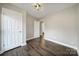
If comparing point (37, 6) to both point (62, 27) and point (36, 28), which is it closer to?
point (36, 28)

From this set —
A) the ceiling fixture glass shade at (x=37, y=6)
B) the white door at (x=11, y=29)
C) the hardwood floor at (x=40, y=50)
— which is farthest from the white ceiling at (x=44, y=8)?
the hardwood floor at (x=40, y=50)

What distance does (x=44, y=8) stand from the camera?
1.64 meters

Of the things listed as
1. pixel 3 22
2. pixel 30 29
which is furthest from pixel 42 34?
pixel 3 22

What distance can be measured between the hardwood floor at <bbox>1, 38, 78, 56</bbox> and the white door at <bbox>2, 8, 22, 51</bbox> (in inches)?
6.3

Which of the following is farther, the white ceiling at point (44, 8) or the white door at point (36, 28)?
the white door at point (36, 28)

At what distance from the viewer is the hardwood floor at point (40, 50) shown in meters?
1.60

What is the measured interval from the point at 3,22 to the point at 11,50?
2.10 ft

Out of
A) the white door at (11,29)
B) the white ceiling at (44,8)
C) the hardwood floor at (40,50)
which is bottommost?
the hardwood floor at (40,50)

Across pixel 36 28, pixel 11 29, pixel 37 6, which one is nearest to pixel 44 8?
pixel 37 6

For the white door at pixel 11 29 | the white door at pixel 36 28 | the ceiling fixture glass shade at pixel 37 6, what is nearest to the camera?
the ceiling fixture glass shade at pixel 37 6

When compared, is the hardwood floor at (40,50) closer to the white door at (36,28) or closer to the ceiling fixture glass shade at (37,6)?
the white door at (36,28)

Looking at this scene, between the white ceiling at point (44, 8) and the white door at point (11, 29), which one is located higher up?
the white ceiling at point (44, 8)

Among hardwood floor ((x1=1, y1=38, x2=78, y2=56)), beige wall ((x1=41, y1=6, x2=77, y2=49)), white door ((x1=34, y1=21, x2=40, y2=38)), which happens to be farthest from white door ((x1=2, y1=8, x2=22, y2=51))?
beige wall ((x1=41, y1=6, x2=77, y2=49))

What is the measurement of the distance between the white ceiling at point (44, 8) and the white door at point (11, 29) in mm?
247
